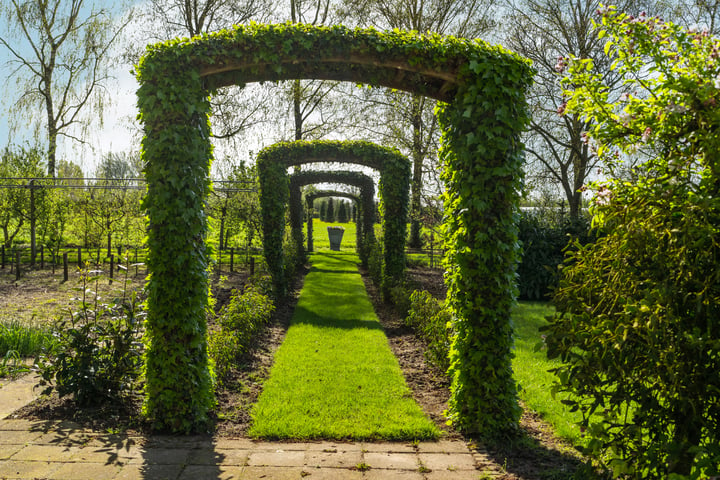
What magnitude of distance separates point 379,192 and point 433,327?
205 inches

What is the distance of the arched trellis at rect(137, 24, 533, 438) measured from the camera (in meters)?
4.14

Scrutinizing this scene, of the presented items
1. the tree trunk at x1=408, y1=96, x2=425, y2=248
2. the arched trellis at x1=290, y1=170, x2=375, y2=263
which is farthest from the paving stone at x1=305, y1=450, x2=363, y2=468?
the tree trunk at x1=408, y1=96, x2=425, y2=248

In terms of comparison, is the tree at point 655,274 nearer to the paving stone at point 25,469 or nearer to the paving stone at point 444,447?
the paving stone at point 444,447

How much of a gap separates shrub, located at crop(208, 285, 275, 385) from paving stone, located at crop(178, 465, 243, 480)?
1.16 m

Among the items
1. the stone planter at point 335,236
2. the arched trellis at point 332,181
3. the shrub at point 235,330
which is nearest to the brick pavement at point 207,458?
the shrub at point 235,330

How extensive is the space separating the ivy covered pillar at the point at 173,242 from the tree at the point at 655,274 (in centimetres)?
290

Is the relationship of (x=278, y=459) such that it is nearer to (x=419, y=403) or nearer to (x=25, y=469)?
(x=25, y=469)

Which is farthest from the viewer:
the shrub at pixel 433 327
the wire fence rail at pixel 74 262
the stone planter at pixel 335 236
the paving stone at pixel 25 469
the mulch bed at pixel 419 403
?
the stone planter at pixel 335 236

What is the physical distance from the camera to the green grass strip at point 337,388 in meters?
4.26

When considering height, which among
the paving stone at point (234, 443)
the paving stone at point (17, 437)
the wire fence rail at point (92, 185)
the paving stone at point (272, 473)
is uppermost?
the wire fence rail at point (92, 185)

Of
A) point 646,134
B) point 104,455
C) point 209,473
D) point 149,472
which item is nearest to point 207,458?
point 209,473

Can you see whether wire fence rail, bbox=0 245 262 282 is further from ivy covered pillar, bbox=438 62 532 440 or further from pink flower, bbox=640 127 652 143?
pink flower, bbox=640 127 652 143

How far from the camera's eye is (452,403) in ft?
14.6

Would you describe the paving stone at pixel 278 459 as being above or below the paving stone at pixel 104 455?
below
